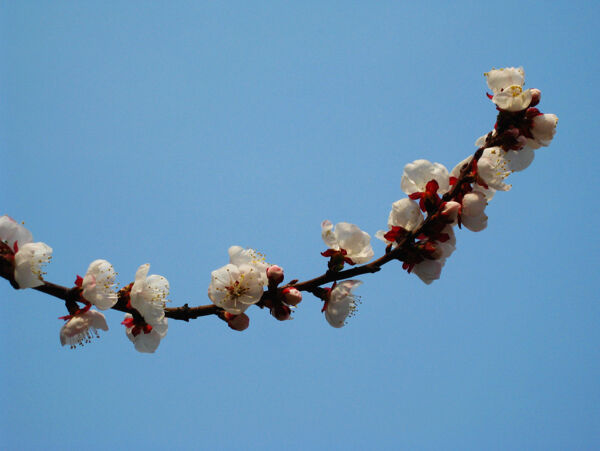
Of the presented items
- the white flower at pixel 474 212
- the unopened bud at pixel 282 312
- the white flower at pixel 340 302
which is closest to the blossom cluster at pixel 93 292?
the unopened bud at pixel 282 312

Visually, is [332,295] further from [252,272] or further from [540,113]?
[540,113]

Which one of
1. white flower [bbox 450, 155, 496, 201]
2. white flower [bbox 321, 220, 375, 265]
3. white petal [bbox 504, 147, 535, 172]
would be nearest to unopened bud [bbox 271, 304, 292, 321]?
white flower [bbox 321, 220, 375, 265]

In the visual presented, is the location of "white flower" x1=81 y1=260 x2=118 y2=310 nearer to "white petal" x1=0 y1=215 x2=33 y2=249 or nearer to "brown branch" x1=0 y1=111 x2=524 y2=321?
"brown branch" x1=0 y1=111 x2=524 y2=321

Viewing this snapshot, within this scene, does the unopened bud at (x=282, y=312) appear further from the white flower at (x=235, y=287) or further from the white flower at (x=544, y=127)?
the white flower at (x=544, y=127)

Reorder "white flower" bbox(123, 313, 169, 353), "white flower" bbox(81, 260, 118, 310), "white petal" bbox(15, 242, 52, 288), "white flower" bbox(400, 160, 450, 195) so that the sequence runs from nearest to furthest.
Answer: "white petal" bbox(15, 242, 52, 288), "white flower" bbox(81, 260, 118, 310), "white flower" bbox(123, 313, 169, 353), "white flower" bbox(400, 160, 450, 195)

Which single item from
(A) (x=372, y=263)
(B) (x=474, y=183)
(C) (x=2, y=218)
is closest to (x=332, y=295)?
(A) (x=372, y=263)
